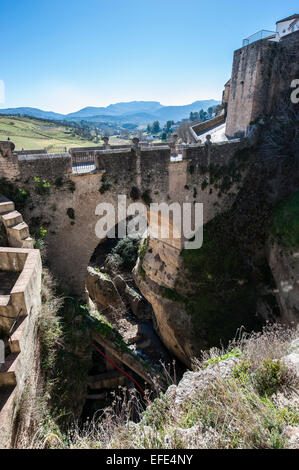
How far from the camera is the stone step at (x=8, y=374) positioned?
4781 millimetres

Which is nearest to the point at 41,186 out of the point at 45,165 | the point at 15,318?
the point at 45,165

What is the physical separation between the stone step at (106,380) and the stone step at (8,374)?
7.54m

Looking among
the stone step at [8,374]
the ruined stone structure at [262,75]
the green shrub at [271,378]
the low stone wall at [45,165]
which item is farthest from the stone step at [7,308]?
the ruined stone structure at [262,75]

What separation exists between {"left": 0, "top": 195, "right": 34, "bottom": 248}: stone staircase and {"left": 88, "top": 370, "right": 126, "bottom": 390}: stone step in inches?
282

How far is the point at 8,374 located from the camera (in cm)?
480

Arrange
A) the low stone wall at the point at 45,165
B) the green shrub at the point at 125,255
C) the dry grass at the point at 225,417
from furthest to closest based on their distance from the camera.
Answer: the green shrub at the point at 125,255
the low stone wall at the point at 45,165
the dry grass at the point at 225,417

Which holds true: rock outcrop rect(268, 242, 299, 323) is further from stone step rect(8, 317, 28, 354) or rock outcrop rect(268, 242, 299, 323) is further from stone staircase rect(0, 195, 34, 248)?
stone staircase rect(0, 195, 34, 248)

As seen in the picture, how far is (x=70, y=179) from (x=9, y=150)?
77.5 inches

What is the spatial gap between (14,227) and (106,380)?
7962 millimetres

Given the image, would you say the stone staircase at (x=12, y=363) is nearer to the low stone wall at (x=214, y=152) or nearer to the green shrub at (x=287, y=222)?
the low stone wall at (x=214, y=152)

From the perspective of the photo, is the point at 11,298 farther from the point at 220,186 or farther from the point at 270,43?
the point at 270,43

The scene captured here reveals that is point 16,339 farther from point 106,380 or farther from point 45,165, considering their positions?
point 106,380

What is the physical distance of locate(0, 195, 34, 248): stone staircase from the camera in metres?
7.42

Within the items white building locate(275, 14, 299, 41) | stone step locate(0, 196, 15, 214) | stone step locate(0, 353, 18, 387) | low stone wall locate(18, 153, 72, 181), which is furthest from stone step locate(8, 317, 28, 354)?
white building locate(275, 14, 299, 41)
